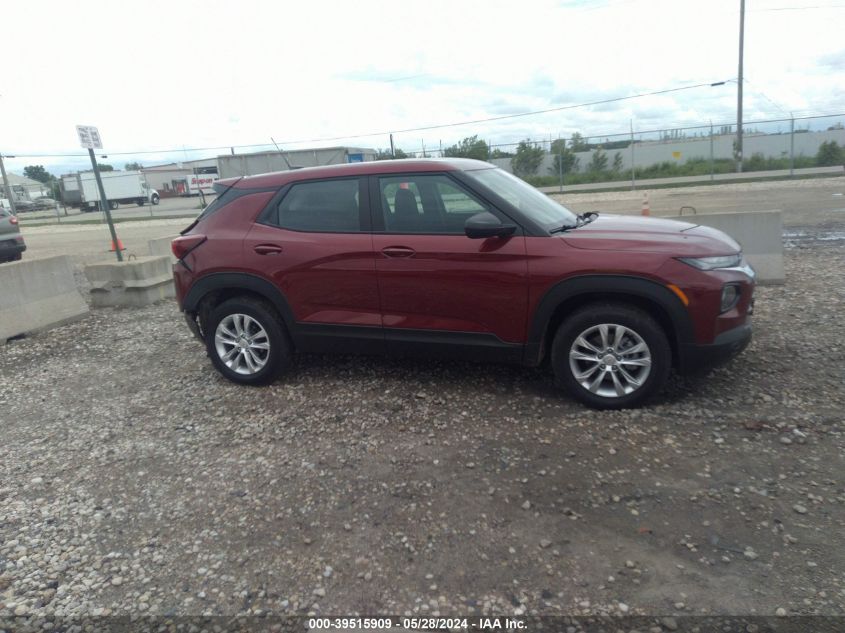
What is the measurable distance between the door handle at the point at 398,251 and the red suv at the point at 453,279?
0.04 feet

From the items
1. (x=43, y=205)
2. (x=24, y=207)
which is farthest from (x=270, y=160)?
(x=43, y=205)

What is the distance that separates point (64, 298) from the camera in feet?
26.6

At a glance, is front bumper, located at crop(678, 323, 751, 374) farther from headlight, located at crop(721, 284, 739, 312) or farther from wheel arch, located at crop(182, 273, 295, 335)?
wheel arch, located at crop(182, 273, 295, 335)

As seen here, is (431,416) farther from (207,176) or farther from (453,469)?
(207,176)

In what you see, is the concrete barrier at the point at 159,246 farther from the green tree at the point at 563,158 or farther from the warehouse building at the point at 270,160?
the green tree at the point at 563,158

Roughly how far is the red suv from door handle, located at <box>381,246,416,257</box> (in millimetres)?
11

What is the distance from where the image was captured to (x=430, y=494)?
3.49 meters

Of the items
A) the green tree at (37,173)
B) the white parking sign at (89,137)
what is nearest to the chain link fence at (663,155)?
the white parking sign at (89,137)

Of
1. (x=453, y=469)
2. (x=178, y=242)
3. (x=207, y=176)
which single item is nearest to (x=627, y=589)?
(x=453, y=469)

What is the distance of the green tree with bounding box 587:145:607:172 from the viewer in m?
32.2

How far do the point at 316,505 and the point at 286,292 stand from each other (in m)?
2.06

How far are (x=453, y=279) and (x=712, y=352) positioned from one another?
1828mm

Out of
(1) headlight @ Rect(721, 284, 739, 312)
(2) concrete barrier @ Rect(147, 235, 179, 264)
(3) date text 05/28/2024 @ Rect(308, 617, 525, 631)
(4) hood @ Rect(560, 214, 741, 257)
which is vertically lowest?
(3) date text 05/28/2024 @ Rect(308, 617, 525, 631)

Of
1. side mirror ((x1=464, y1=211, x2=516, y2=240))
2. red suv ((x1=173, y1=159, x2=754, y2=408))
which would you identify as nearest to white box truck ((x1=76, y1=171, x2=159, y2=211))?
red suv ((x1=173, y1=159, x2=754, y2=408))
